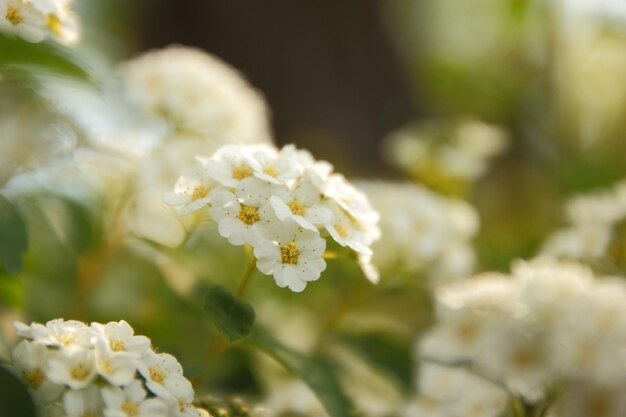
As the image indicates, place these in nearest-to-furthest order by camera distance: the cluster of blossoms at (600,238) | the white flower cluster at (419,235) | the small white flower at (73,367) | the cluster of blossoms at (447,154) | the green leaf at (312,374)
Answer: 1. the small white flower at (73,367)
2. the green leaf at (312,374)
3. the cluster of blossoms at (600,238)
4. the white flower cluster at (419,235)
5. the cluster of blossoms at (447,154)

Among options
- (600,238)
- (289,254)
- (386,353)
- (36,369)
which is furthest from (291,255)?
(600,238)

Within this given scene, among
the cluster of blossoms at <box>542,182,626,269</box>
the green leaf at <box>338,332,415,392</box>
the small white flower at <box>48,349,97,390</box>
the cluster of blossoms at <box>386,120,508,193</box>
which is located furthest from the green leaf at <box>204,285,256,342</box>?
the cluster of blossoms at <box>386,120,508,193</box>

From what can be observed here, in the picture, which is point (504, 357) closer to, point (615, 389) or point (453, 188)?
point (615, 389)

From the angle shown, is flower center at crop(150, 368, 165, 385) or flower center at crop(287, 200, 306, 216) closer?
flower center at crop(150, 368, 165, 385)

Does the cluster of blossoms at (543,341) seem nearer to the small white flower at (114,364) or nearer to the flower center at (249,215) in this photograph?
the flower center at (249,215)

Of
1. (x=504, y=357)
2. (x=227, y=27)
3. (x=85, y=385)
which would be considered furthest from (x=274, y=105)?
(x=85, y=385)

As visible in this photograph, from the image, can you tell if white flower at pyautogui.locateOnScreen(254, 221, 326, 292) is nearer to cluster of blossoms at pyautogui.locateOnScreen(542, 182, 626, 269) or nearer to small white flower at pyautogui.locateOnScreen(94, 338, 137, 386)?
small white flower at pyautogui.locateOnScreen(94, 338, 137, 386)

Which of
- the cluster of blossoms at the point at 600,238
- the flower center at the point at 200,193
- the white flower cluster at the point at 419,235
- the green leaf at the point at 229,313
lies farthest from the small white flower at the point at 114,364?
the cluster of blossoms at the point at 600,238
